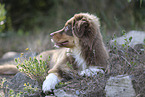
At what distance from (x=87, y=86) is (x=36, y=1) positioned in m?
10.9

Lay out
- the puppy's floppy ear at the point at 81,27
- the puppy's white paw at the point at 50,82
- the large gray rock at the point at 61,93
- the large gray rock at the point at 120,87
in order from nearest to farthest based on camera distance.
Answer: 1. the large gray rock at the point at 120,87
2. the large gray rock at the point at 61,93
3. the puppy's white paw at the point at 50,82
4. the puppy's floppy ear at the point at 81,27

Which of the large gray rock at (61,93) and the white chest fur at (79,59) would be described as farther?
the white chest fur at (79,59)

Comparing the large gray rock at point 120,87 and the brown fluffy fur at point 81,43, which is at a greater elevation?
the brown fluffy fur at point 81,43

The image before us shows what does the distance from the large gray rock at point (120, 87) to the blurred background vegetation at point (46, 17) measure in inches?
128

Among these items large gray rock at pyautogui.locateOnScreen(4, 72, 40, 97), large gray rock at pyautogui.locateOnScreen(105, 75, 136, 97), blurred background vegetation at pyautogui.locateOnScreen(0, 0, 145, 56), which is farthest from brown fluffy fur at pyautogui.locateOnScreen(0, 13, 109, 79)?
blurred background vegetation at pyautogui.locateOnScreen(0, 0, 145, 56)

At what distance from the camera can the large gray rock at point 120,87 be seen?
274cm

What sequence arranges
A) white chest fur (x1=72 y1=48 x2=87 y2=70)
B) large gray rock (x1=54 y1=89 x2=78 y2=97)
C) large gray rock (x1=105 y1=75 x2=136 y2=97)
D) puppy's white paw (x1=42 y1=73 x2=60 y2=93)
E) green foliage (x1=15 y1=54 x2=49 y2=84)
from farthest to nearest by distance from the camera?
white chest fur (x1=72 y1=48 x2=87 y2=70) < green foliage (x1=15 y1=54 x2=49 y2=84) < puppy's white paw (x1=42 y1=73 x2=60 y2=93) < large gray rock (x1=54 y1=89 x2=78 y2=97) < large gray rock (x1=105 y1=75 x2=136 y2=97)

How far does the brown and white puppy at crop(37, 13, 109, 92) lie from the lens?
363cm

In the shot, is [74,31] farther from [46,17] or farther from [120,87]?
[46,17]

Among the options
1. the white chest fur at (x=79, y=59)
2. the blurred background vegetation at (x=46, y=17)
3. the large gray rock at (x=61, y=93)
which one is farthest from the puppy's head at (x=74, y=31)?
the blurred background vegetation at (x=46, y=17)

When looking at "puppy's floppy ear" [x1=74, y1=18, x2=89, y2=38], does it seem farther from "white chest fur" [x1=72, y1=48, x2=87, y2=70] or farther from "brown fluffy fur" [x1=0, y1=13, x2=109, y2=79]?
"white chest fur" [x1=72, y1=48, x2=87, y2=70]

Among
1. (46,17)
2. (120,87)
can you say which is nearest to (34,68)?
(120,87)

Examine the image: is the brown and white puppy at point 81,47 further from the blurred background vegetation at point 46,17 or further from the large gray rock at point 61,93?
the blurred background vegetation at point 46,17

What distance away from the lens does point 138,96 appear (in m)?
2.69
